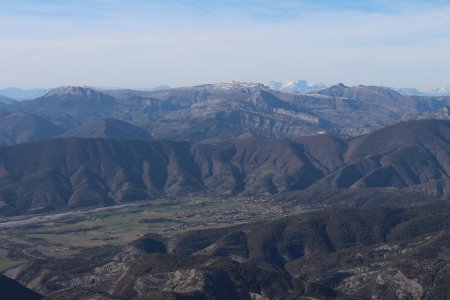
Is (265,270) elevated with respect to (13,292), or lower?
lower

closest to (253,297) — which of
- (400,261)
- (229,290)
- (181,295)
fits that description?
(229,290)

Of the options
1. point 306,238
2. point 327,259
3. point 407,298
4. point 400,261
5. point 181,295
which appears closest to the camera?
point 181,295

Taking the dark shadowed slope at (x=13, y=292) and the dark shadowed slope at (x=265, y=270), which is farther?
the dark shadowed slope at (x=265, y=270)

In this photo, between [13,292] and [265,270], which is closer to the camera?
[13,292]

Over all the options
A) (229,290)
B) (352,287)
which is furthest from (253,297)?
(352,287)

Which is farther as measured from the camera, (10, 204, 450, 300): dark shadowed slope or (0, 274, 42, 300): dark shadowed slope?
(10, 204, 450, 300): dark shadowed slope

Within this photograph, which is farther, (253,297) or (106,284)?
(106,284)

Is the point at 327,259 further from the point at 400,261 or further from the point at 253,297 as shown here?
the point at 253,297

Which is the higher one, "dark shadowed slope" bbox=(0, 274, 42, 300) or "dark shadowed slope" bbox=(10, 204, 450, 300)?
"dark shadowed slope" bbox=(0, 274, 42, 300)

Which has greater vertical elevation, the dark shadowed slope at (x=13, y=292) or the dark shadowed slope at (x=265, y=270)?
the dark shadowed slope at (x=13, y=292)

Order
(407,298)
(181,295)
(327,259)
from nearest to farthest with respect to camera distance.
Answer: (181,295) → (407,298) → (327,259)
